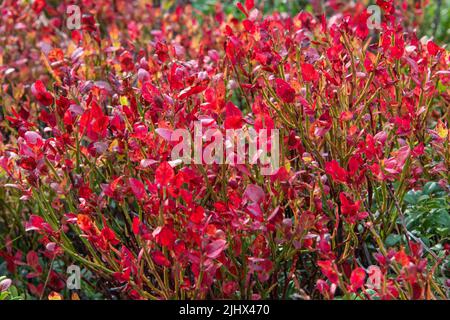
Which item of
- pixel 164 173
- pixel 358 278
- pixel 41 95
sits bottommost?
pixel 358 278

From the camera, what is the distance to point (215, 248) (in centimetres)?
188

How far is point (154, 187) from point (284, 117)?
2.20 ft

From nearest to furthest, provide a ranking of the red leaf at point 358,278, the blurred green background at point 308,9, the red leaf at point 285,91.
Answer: the red leaf at point 358,278, the red leaf at point 285,91, the blurred green background at point 308,9

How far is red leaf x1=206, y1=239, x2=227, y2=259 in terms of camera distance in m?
1.87

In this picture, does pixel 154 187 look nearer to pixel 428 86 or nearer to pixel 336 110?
pixel 336 110

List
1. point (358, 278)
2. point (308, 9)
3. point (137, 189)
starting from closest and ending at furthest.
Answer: point (358, 278)
point (137, 189)
point (308, 9)

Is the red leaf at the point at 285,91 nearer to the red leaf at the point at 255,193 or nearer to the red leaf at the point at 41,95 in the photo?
the red leaf at the point at 255,193

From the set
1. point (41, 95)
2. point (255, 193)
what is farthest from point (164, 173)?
point (41, 95)

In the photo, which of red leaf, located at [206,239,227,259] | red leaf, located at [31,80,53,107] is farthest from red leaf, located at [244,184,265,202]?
red leaf, located at [31,80,53,107]

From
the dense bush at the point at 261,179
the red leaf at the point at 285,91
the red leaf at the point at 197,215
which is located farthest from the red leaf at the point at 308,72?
the red leaf at the point at 197,215

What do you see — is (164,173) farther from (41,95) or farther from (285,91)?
(41,95)

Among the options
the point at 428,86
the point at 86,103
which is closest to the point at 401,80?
the point at 428,86

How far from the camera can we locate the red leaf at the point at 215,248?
1869 mm
